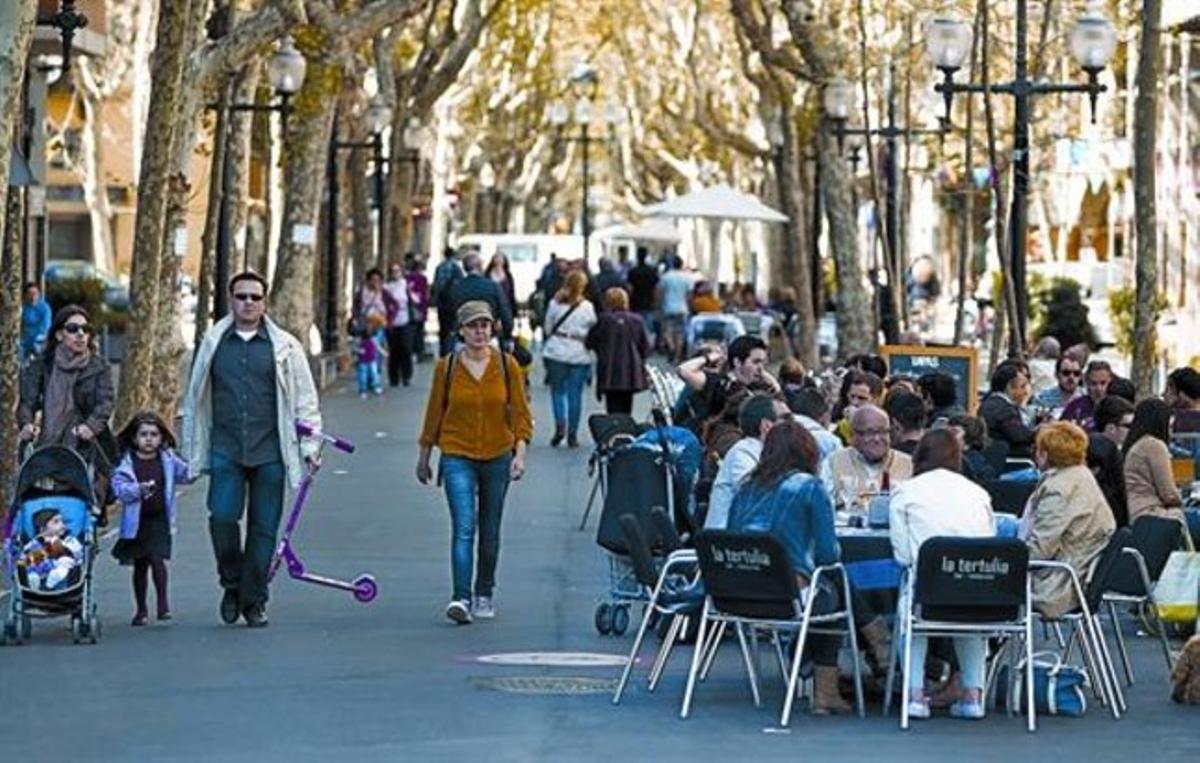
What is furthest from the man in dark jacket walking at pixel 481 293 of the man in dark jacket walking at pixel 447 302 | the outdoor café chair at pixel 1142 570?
the outdoor café chair at pixel 1142 570

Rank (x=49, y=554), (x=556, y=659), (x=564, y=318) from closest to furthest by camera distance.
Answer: (x=556, y=659) < (x=49, y=554) < (x=564, y=318)

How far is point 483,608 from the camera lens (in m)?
17.7

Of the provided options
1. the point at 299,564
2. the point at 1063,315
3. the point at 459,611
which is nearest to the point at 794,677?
the point at 459,611

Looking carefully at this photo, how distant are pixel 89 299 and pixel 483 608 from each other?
99.4ft

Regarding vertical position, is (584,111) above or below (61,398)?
above

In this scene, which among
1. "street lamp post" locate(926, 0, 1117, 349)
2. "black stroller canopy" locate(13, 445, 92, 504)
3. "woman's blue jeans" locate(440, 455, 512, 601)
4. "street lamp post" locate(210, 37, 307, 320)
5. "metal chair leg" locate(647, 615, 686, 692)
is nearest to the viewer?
"metal chair leg" locate(647, 615, 686, 692)

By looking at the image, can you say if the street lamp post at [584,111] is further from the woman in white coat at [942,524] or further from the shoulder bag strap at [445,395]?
the woman in white coat at [942,524]

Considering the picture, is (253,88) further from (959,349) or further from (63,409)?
(63,409)

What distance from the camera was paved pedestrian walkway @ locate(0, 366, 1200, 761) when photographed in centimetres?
1295

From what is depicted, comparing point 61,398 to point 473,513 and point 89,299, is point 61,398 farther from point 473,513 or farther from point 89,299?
point 89,299

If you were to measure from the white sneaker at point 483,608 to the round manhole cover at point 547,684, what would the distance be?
242 centimetres

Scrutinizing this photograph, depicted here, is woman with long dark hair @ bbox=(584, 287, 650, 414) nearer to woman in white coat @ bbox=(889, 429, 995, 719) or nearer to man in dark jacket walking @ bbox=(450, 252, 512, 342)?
man in dark jacket walking @ bbox=(450, 252, 512, 342)

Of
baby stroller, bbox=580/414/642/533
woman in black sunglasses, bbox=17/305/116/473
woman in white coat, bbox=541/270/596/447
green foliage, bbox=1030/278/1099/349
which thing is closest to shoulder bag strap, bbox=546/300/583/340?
woman in white coat, bbox=541/270/596/447

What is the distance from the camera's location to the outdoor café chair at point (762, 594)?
13.7 metres
